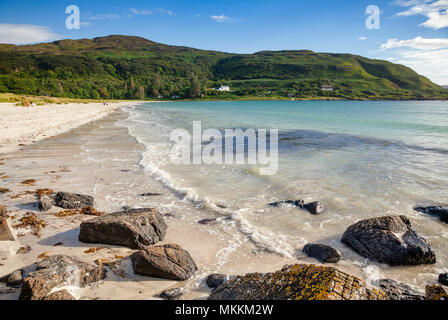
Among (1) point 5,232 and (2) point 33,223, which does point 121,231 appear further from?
(2) point 33,223

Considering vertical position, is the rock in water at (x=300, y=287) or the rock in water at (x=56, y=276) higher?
the rock in water at (x=300, y=287)

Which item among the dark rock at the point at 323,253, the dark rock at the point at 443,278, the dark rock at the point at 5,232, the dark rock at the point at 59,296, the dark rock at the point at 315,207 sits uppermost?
the dark rock at the point at 5,232

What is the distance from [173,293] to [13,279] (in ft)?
8.89

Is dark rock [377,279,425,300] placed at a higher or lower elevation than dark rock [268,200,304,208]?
lower

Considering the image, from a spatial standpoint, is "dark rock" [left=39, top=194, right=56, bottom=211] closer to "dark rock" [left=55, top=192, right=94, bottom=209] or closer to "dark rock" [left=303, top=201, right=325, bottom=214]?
"dark rock" [left=55, top=192, right=94, bottom=209]

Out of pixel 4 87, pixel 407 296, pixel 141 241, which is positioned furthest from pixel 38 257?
pixel 4 87

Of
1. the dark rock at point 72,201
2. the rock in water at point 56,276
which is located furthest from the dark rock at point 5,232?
the dark rock at point 72,201

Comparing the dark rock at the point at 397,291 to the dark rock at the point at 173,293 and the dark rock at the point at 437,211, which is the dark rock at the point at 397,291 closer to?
the dark rock at the point at 173,293

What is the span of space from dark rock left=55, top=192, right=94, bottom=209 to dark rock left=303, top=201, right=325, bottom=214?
23.4 feet

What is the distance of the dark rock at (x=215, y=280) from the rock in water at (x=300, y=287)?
29.4 inches

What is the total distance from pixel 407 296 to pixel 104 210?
780 cm

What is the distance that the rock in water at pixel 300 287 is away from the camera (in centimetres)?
324

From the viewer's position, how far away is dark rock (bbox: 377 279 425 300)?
4057 mm

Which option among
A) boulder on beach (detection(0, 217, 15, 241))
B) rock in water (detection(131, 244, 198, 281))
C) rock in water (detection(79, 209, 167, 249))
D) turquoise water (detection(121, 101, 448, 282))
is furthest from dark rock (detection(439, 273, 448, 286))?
boulder on beach (detection(0, 217, 15, 241))
